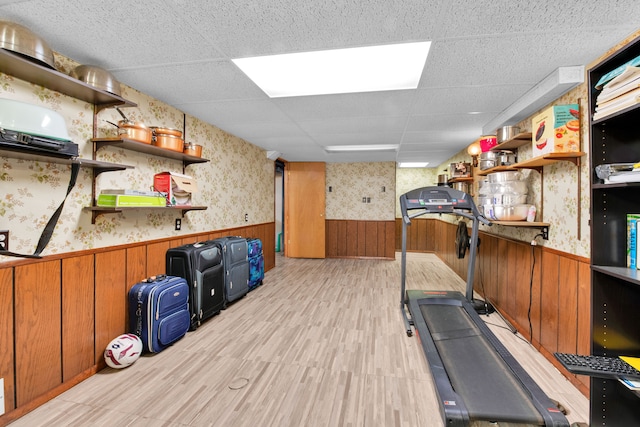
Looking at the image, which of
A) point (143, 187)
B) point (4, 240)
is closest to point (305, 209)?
point (143, 187)

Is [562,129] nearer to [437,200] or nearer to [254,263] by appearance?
[437,200]

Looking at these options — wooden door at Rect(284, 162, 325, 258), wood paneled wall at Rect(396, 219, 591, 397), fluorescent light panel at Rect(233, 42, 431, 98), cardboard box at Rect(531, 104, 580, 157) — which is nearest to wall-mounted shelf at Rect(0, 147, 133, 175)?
fluorescent light panel at Rect(233, 42, 431, 98)

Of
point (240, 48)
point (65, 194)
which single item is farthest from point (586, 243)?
point (65, 194)

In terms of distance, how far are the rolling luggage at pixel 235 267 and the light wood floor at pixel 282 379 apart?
0.25m

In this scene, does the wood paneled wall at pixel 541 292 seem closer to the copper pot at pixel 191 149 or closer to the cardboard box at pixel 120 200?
the cardboard box at pixel 120 200

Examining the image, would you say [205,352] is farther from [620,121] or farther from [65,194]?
[620,121]

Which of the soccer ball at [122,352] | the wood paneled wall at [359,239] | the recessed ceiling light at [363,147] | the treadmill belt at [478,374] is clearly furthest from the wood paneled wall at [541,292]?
the soccer ball at [122,352]

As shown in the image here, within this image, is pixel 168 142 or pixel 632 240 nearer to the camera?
pixel 632 240

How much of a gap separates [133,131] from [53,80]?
0.54 m

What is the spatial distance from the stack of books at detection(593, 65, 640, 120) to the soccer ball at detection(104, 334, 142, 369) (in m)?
3.28

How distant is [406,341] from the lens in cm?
260

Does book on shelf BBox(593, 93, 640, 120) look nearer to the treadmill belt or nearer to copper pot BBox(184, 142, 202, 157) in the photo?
the treadmill belt

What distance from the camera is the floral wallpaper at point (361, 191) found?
6629 millimetres

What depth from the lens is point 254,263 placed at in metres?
4.09
